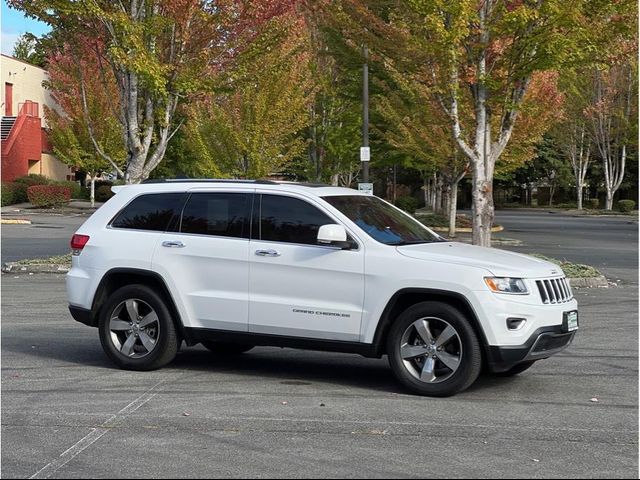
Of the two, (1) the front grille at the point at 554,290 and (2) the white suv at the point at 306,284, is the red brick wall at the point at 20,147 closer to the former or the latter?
(2) the white suv at the point at 306,284

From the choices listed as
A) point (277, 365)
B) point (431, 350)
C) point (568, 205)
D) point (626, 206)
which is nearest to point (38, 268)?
point (277, 365)

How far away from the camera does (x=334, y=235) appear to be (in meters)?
8.02

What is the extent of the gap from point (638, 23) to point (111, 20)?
33.0ft

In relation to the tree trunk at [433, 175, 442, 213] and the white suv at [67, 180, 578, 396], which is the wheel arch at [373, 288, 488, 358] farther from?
the tree trunk at [433, 175, 442, 213]

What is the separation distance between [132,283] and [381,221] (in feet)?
8.06

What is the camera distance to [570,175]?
7138cm

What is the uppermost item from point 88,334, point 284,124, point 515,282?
point 284,124

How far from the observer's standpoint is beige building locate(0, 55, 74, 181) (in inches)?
2095

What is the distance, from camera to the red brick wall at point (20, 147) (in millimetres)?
52594

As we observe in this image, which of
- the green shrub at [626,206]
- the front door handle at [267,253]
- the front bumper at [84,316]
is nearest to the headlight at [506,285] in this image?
the front door handle at [267,253]

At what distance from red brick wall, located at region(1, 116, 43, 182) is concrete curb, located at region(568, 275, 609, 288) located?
4145cm

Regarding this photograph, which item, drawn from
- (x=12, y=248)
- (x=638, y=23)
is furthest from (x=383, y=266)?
(x=12, y=248)

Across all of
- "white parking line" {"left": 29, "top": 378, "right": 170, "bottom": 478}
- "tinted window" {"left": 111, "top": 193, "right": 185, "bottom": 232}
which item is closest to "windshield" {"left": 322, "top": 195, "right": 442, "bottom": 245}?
"tinted window" {"left": 111, "top": 193, "right": 185, "bottom": 232}

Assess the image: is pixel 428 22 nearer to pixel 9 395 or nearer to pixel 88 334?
pixel 88 334
